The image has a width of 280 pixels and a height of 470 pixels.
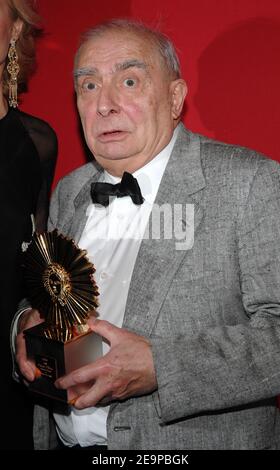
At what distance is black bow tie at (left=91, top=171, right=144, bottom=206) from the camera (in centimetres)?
192

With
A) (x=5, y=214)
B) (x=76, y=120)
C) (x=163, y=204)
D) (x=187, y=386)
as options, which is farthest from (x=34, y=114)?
(x=187, y=386)

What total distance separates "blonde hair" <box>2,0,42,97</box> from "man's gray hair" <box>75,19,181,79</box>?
1.35ft

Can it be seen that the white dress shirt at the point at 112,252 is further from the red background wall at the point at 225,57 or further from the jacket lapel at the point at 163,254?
the red background wall at the point at 225,57

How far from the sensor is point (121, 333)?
5.47 ft

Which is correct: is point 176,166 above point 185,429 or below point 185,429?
above

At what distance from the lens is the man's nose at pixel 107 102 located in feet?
6.14

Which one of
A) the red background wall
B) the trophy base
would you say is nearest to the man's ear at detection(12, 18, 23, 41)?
the red background wall

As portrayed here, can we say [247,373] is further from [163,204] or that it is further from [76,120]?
Answer: [76,120]

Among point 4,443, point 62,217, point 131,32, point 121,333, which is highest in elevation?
point 131,32

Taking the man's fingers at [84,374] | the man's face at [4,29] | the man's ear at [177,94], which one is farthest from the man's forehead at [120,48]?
the man's fingers at [84,374]

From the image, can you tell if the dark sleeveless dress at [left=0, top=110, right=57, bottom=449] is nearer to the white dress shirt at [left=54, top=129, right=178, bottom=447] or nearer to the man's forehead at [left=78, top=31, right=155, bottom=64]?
the white dress shirt at [left=54, top=129, right=178, bottom=447]

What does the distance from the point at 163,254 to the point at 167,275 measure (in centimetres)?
7

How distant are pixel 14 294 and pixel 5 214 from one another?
0.30 metres

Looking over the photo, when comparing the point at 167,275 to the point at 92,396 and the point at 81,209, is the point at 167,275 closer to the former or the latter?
the point at 92,396
